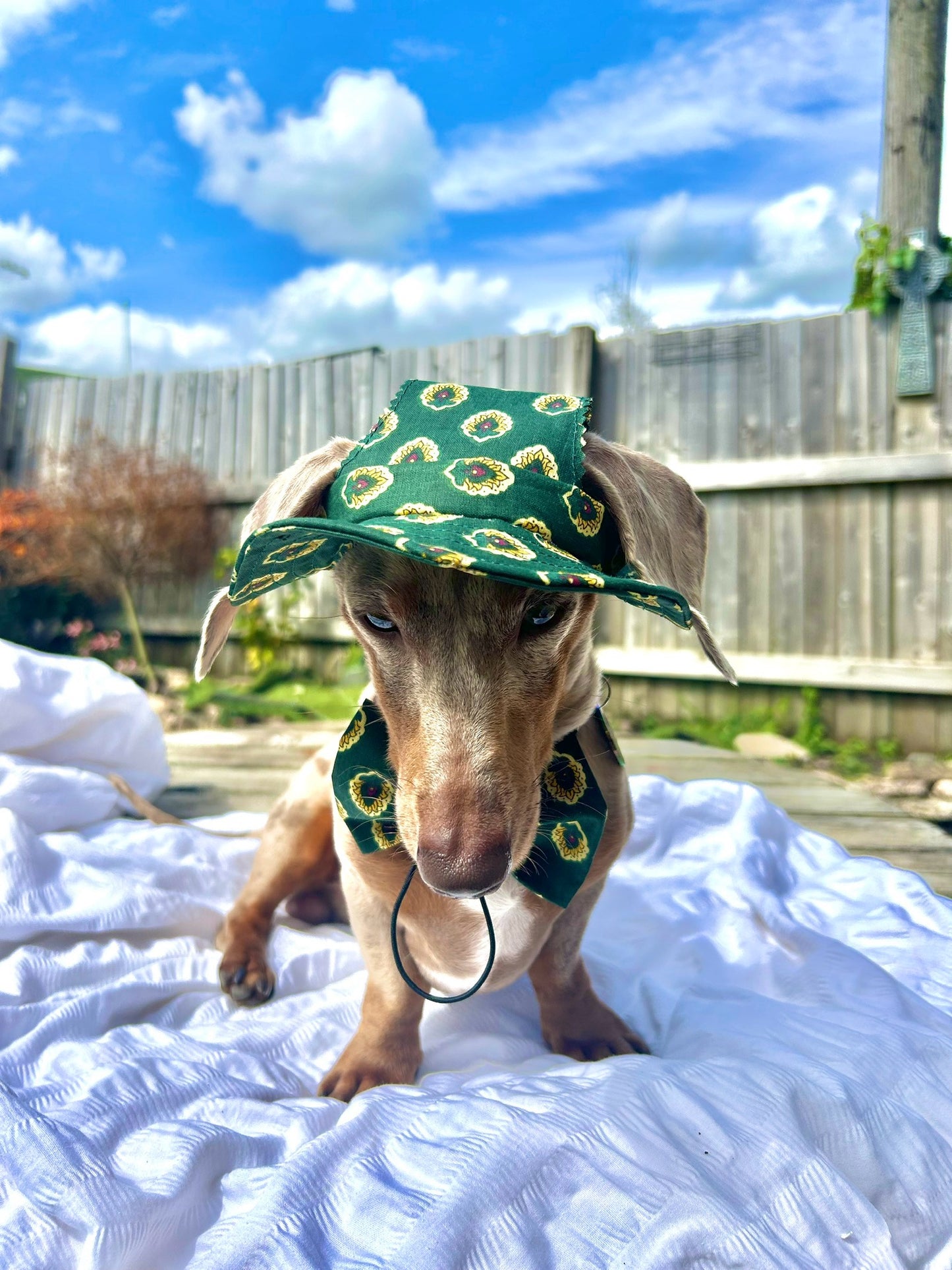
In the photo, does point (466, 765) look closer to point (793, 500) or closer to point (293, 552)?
point (293, 552)

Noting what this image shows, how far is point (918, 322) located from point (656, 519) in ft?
14.3

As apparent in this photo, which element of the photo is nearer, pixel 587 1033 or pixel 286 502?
pixel 286 502

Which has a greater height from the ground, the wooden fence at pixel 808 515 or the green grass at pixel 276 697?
the wooden fence at pixel 808 515

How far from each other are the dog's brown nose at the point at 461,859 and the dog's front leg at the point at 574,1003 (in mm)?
582

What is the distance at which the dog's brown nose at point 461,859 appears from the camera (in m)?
0.98

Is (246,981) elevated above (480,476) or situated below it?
below

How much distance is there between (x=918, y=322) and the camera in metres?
4.73

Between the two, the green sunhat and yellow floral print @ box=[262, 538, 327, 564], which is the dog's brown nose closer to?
the green sunhat

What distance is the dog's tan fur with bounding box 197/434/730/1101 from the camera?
1062 mm

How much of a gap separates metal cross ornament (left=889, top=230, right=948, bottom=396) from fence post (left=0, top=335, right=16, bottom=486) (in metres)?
7.03

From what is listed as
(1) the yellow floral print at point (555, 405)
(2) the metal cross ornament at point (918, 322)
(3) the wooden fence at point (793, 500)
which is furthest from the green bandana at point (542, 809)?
(2) the metal cross ornament at point (918, 322)

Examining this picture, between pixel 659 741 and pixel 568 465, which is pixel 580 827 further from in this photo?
pixel 659 741

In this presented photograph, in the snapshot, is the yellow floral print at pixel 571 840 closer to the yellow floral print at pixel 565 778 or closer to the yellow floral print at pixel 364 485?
the yellow floral print at pixel 565 778

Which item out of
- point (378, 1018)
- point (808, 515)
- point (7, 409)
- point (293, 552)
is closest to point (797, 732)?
point (808, 515)
